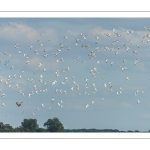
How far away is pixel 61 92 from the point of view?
30875 millimetres
